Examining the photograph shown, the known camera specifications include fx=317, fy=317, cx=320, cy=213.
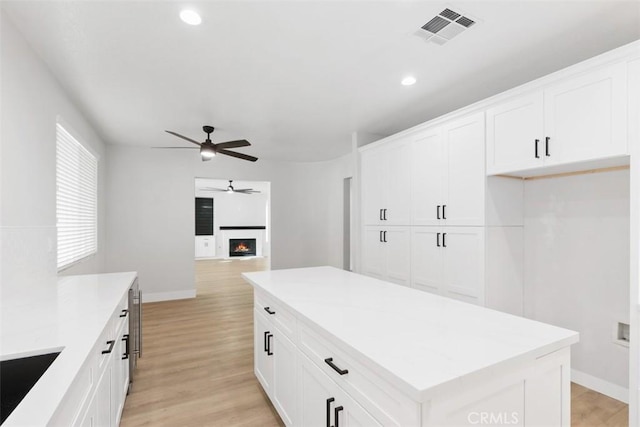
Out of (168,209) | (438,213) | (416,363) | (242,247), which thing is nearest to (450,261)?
(438,213)

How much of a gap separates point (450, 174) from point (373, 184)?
1181 millimetres

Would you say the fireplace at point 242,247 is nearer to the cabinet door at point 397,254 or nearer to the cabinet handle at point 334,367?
the cabinet door at point 397,254

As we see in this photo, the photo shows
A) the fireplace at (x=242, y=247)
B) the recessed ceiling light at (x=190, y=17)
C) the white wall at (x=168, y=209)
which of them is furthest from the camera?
the fireplace at (x=242, y=247)

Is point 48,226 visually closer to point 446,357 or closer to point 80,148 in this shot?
point 80,148

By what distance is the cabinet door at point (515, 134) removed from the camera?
7.71ft

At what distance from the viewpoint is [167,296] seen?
5.44 metres

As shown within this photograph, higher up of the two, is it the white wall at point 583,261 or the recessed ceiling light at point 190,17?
the recessed ceiling light at point 190,17

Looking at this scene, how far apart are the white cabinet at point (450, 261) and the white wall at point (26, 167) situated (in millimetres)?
3116

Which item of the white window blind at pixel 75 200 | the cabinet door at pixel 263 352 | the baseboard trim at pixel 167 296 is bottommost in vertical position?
the baseboard trim at pixel 167 296

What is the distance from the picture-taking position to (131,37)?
210 centimetres

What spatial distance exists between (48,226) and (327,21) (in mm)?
2599

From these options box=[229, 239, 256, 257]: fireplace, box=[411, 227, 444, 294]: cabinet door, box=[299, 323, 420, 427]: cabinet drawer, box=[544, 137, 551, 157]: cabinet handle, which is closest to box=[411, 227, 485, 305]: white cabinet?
box=[411, 227, 444, 294]: cabinet door

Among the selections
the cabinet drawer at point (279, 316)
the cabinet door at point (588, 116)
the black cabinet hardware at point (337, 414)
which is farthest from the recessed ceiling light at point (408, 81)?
the black cabinet hardware at point (337, 414)

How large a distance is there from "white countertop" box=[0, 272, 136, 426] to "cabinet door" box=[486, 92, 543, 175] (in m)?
2.84
